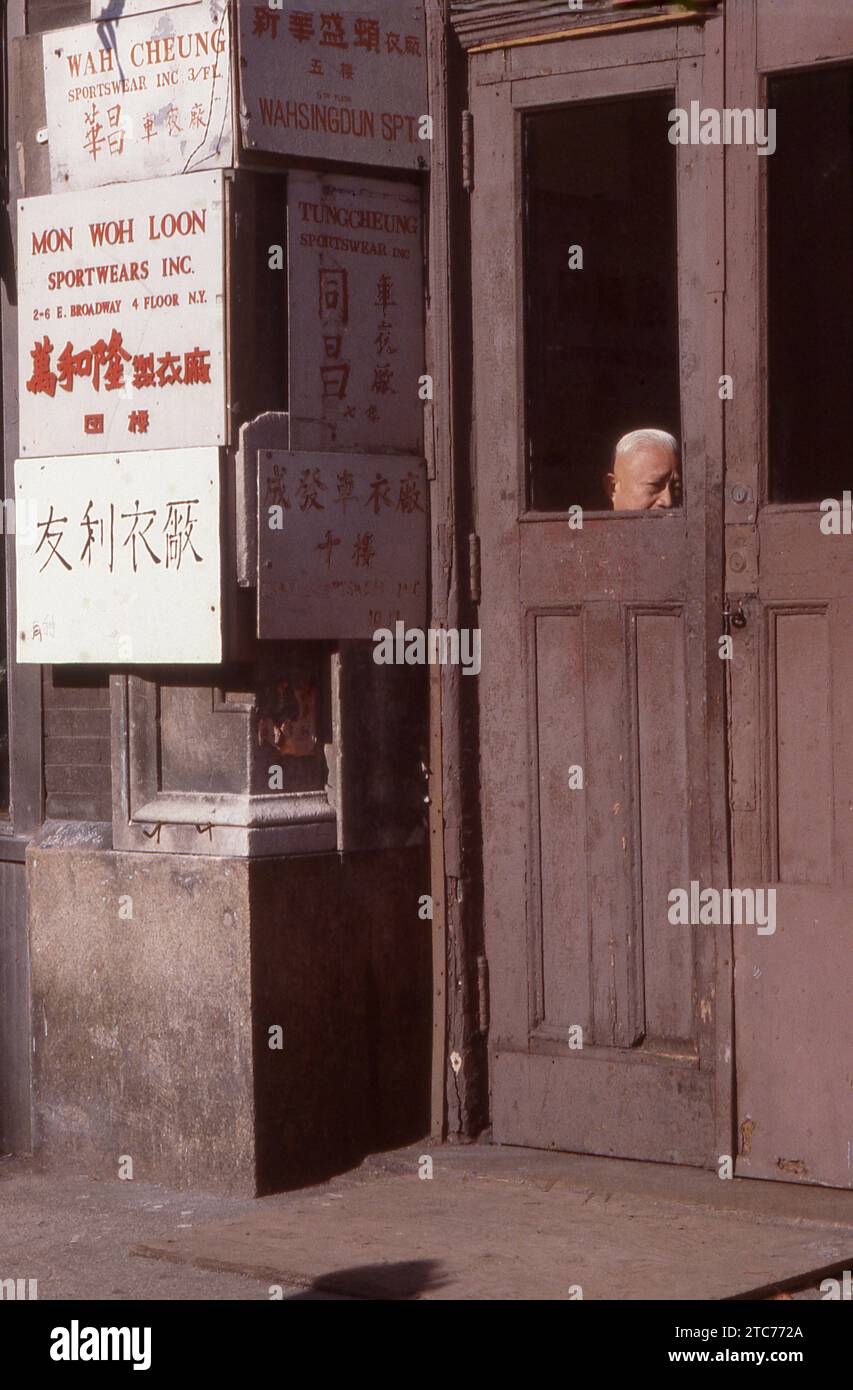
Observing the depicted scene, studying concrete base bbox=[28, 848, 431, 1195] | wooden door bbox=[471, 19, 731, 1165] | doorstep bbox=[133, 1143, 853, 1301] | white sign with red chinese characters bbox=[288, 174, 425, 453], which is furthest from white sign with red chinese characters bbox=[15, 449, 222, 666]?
doorstep bbox=[133, 1143, 853, 1301]

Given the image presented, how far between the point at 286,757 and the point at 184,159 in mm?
1820

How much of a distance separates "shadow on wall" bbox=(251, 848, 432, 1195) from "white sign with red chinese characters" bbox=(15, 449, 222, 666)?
799 mm

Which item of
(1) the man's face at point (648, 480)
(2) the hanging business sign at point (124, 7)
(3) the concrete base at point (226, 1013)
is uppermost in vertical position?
(2) the hanging business sign at point (124, 7)

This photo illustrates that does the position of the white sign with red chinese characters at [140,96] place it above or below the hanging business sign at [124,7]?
below

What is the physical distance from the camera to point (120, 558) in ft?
22.9

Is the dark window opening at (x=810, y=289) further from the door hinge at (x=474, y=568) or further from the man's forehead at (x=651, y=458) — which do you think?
the door hinge at (x=474, y=568)

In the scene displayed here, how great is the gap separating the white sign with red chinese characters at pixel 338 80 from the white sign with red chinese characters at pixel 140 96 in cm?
10

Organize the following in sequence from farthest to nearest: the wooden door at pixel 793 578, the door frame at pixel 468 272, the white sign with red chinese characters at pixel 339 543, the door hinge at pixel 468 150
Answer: the door hinge at pixel 468 150 → the white sign with red chinese characters at pixel 339 543 → the door frame at pixel 468 272 → the wooden door at pixel 793 578

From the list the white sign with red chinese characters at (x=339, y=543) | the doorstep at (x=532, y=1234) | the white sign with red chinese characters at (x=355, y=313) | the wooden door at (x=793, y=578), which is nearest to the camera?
the doorstep at (x=532, y=1234)

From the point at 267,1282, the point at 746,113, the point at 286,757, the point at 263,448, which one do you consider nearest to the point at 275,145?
the point at 263,448

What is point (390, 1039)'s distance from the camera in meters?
7.18

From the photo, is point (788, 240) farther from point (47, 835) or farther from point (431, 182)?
point (47, 835)

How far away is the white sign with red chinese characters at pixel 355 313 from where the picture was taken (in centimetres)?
687

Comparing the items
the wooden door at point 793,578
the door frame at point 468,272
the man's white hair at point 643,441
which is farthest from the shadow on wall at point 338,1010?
the man's white hair at point 643,441
